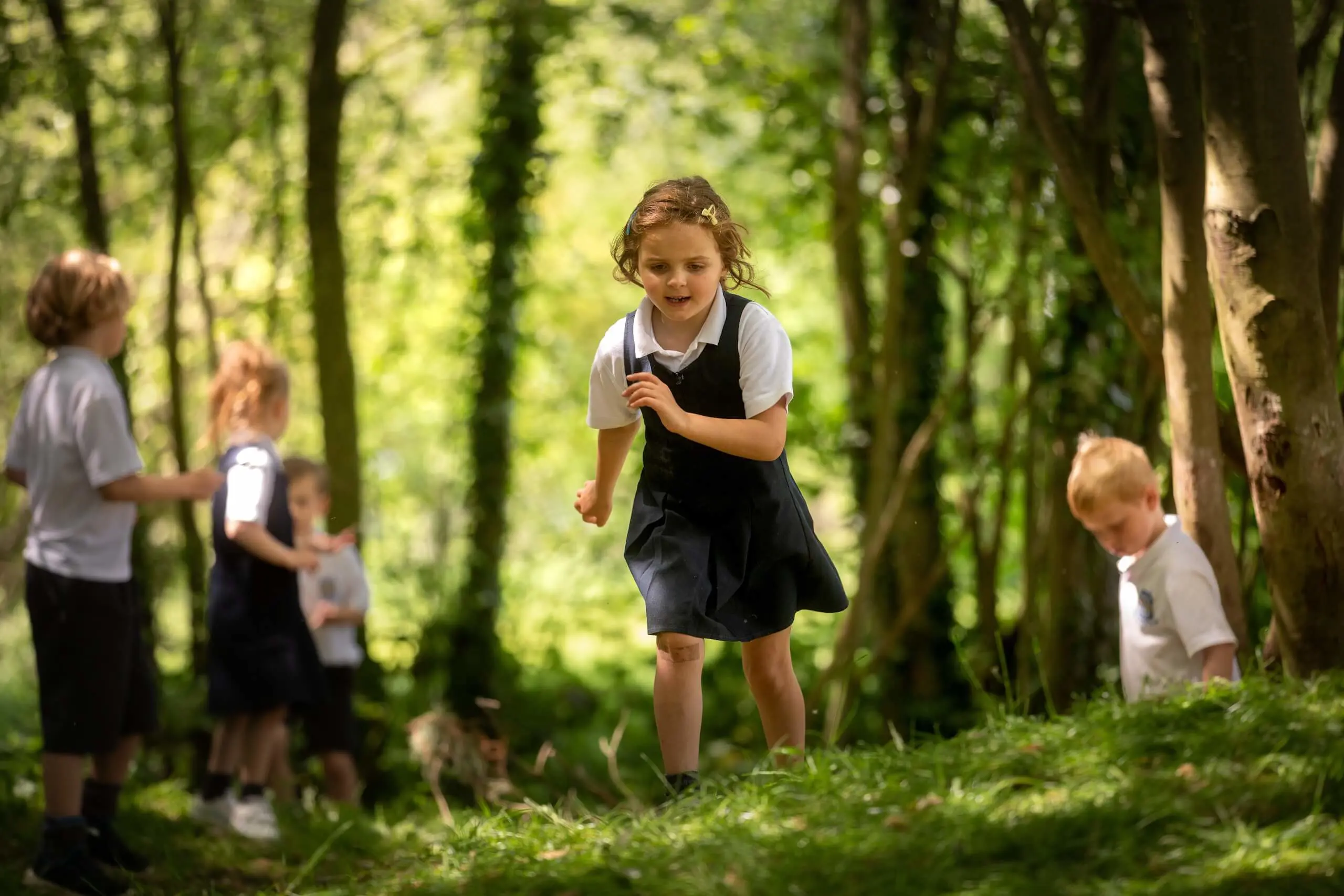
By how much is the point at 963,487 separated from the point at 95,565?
15.0ft

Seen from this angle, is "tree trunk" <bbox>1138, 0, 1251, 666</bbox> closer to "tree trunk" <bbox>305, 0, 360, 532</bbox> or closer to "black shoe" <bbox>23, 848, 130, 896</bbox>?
"black shoe" <bbox>23, 848, 130, 896</bbox>

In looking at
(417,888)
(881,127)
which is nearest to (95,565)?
(417,888)

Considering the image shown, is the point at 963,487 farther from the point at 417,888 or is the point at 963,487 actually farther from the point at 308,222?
the point at 417,888

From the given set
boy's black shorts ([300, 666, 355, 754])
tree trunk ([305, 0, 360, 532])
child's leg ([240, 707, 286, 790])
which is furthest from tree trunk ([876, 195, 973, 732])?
child's leg ([240, 707, 286, 790])

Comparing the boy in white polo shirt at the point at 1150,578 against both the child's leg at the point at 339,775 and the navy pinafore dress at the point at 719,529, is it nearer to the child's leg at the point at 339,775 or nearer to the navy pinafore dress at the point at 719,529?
the navy pinafore dress at the point at 719,529

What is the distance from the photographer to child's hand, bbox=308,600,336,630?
19.7 feet

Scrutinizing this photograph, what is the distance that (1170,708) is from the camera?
3240 millimetres

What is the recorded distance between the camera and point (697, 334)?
3.21 m

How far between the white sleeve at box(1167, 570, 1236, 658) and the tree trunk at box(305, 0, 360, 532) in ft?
15.5

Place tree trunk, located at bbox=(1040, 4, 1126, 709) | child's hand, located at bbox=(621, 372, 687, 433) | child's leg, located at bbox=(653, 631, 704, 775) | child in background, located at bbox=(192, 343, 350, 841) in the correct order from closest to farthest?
child's hand, located at bbox=(621, 372, 687, 433)
child's leg, located at bbox=(653, 631, 704, 775)
child in background, located at bbox=(192, 343, 350, 841)
tree trunk, located at bbox=(1040, 4, 1126, 709)

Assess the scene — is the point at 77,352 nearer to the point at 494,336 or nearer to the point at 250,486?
the point at 250,486

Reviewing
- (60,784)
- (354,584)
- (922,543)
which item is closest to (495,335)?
(354,584)

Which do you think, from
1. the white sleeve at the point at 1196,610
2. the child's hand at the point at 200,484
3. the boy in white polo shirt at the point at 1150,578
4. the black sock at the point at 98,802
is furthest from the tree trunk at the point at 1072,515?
the black sock at the point at 98,802

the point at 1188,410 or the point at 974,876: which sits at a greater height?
the point at 1188,410
